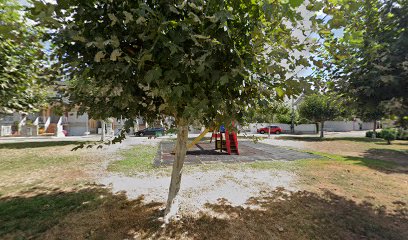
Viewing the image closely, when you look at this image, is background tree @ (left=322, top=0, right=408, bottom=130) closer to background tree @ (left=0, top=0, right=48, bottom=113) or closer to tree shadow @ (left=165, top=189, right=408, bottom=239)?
tree shadow @ (left=165, top=189, right=408, bottom=239)

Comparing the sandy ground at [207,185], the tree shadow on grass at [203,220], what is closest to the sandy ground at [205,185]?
the sandy ground at [207,185]

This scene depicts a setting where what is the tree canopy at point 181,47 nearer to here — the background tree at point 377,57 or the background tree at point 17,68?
the background tree at point 377,57

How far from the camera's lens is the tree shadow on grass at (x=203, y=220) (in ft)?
13.6

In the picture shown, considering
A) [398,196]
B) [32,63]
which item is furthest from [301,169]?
[32,63]

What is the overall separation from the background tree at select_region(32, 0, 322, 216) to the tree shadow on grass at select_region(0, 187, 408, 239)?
2.40 m

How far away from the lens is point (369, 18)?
4.98m

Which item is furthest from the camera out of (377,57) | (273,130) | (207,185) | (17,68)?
(273,130)

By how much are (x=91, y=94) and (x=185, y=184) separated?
4.31 m

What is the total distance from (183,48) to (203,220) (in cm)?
359

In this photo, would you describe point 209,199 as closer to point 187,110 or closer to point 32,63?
point 187,110

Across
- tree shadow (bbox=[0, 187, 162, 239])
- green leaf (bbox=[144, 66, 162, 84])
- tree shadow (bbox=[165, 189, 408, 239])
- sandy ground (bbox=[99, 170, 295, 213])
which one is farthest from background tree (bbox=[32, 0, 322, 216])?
sandy ground (bbox=[99, 170, 295, 213])

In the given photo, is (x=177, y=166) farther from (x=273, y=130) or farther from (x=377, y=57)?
(x=273, y=130)

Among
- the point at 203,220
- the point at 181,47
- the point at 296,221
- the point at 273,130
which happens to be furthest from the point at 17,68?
the point at 273,130

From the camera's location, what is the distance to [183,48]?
293 centimetres
